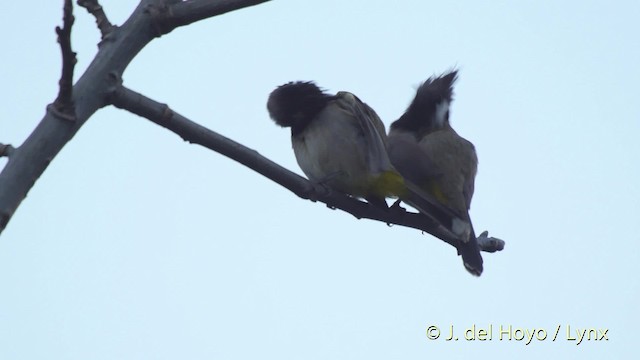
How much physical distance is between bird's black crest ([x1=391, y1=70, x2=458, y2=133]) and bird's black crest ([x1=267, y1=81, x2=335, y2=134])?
2.00 meters

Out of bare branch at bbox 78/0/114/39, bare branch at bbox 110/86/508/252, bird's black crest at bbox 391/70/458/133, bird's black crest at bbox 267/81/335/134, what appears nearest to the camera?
bare branch at bbox 110/86/508/252

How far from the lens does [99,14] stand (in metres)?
3.03

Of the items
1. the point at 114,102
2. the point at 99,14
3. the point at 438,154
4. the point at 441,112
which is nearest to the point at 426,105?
the point at 441,112

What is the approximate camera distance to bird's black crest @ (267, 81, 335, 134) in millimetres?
6801

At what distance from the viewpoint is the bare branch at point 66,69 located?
2.39m

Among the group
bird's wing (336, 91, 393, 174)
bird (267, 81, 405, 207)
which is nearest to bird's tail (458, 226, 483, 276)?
bird (267, 81, 405, 207)

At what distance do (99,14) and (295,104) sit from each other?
381cm

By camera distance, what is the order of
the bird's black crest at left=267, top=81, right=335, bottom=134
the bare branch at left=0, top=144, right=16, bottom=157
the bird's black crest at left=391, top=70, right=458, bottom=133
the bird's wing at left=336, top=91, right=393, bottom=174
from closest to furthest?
1. the bare branch at left=0, top=144, right=16, bottom=157
2. the bird's wing at left=336, top=91, right=393, bottom=174
3. the bird's black crest at left=267, top=81, right=335, bottom=134
4. the bird's black crest at left=391, top=70, right=458, bottom=133

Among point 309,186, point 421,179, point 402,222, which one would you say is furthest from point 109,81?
point 421,179

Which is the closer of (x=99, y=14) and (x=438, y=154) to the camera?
(x=99, y=14)

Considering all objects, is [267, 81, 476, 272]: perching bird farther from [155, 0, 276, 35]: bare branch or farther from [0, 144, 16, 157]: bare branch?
[0, 144, 16, 157]: bare branch

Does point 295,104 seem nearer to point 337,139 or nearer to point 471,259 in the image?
point 337,139

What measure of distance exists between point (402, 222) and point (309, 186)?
170cm

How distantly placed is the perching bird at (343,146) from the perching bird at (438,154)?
1.67ft
